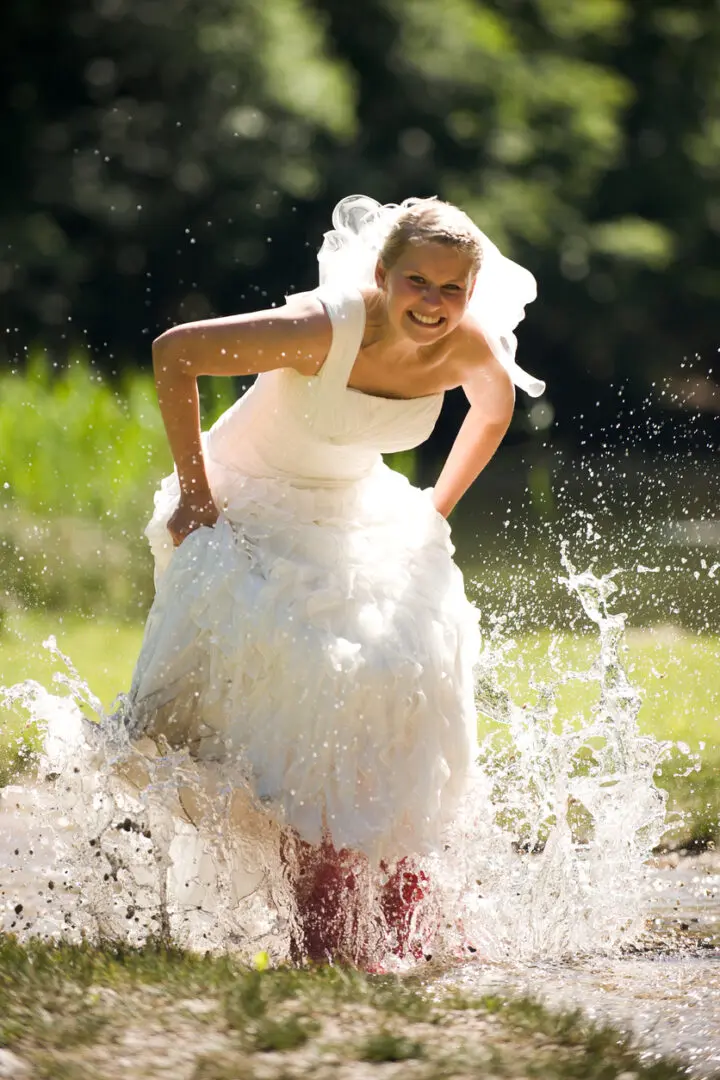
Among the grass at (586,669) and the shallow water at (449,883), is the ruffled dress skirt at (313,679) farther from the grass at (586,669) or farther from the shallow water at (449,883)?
the grass at (586,669)

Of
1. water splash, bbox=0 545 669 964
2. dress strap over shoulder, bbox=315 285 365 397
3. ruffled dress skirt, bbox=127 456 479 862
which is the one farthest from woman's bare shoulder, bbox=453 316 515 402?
water splash, bbox=0 545 669 964

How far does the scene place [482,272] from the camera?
4797 millimetres

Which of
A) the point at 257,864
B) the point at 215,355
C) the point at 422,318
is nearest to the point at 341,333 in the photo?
the point at 422,318

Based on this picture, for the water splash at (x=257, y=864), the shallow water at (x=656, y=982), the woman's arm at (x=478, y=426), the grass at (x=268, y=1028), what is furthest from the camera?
the woman's arm at (x=478, y=426)

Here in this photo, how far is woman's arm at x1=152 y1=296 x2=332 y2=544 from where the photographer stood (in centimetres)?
419

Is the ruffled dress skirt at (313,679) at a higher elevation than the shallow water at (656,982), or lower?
higher

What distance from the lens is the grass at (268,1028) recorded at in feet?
10.3

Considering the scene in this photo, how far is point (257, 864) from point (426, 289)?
1.51 m

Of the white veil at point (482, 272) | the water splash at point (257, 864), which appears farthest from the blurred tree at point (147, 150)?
the water splash at point (257, 864)

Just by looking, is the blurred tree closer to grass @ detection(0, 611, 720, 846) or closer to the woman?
grass @ detection(0, 611, 720, 846)

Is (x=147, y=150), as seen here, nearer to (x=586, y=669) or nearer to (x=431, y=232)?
(x=586, y=669)

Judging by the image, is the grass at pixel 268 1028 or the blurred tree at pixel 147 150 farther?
the blurred tree at pixel 147 150

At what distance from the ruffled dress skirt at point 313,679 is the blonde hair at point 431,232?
2.41 feet

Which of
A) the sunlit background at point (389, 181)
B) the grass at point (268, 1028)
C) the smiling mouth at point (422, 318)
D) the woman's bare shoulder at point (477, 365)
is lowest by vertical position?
the grass at point (268, 1028)
